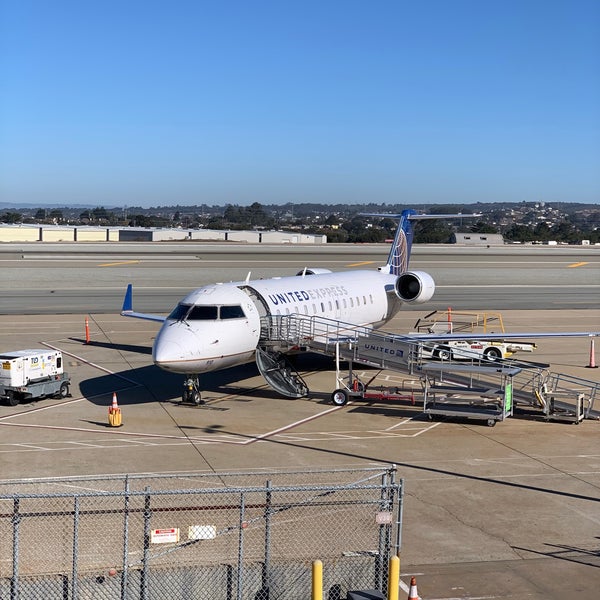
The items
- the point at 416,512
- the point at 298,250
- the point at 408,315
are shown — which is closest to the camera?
the point at 416,512

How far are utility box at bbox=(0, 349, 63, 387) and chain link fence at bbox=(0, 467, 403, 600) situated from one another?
8.67 m

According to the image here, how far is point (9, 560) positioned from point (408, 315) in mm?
42288

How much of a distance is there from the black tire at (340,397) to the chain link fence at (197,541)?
8355 mm

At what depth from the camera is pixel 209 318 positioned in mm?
27562

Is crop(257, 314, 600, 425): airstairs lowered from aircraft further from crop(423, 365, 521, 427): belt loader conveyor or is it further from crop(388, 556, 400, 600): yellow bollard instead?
crop(388, 556, 400, 600): yellow bollard

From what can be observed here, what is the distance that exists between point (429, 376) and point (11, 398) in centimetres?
1335

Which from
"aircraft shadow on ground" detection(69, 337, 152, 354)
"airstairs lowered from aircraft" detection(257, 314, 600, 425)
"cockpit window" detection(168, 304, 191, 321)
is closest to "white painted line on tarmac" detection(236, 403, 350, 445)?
"airstairs lowered from aircraft" detection(257, 314, 600, 425)

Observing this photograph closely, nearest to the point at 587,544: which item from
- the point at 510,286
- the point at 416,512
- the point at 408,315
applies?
the point at 416,512

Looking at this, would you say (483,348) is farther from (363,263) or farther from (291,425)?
(363,263)

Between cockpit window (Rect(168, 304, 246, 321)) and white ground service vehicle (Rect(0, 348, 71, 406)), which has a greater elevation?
cockpit window (Rect(168, 304, 246, 321))

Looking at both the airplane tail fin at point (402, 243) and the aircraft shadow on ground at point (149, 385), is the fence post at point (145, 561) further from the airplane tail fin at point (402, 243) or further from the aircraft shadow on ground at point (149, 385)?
the airplane tail fin at point (402, 243)

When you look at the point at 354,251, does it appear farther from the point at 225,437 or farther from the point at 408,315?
the point at 225,437

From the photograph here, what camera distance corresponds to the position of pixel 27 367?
91.7 feet

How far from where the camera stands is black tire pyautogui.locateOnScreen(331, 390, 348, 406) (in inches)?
1129
